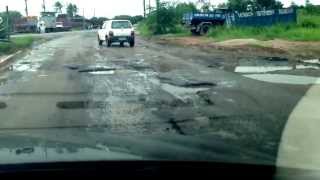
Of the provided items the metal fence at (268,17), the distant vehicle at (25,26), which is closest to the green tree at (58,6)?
the distant vehicle at (25,26)

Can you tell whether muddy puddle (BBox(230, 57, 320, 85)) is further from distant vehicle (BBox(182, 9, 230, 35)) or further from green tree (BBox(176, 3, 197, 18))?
green tree (BBox(176, 3, 197, 18))

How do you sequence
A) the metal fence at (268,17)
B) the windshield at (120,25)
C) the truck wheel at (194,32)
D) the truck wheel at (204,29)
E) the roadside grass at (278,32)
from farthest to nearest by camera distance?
the truck wheel at (194,32)
the truck wheel at (204,29)
the metal fence at (268,17)
the windshield at (120,25)
the roadside grass at (278,32)

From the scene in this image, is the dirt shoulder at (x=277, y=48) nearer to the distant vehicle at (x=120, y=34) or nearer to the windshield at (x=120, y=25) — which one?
the distant vehicle at (x=120, y=34)

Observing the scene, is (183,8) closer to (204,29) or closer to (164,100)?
(204,29)

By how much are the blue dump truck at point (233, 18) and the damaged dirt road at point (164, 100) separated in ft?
73.4

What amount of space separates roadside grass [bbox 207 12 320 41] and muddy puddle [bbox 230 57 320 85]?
10.8 metres

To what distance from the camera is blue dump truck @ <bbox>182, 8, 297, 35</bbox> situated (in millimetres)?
45031

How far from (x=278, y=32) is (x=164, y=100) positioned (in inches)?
1064

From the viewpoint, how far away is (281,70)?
1989cm

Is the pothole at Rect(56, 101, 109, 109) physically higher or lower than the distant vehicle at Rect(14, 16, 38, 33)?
higher

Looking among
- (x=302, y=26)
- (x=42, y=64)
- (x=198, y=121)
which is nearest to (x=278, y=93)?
(x=198, y=121)

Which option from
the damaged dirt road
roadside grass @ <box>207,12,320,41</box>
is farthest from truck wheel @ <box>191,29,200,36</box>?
the damaged dirt road

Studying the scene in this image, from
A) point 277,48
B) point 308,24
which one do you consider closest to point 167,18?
point 308,24

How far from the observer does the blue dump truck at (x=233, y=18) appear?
45031mm
